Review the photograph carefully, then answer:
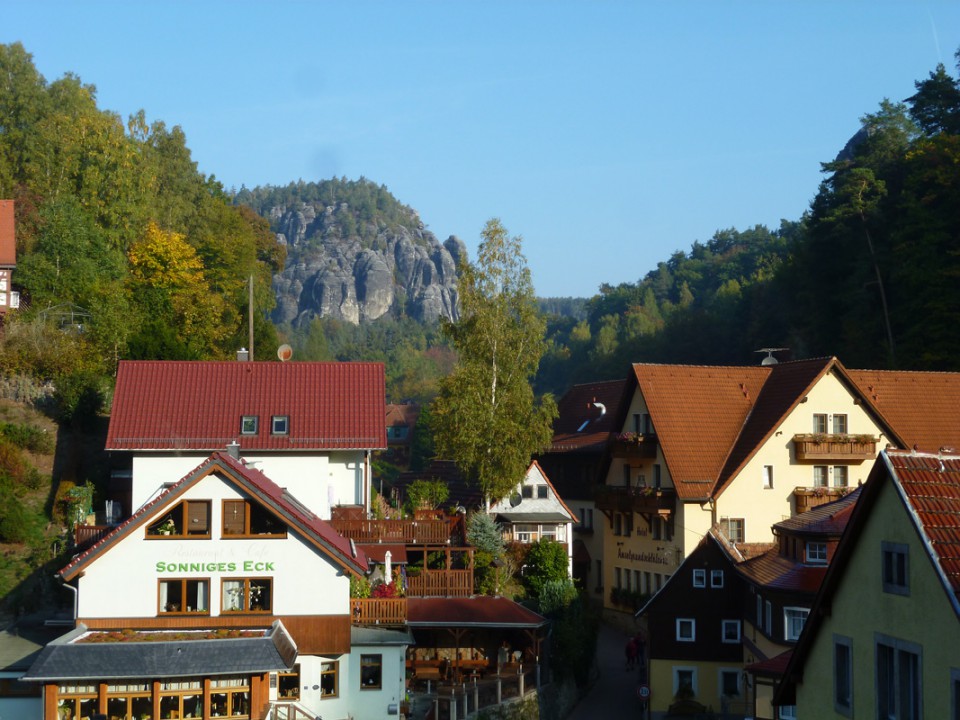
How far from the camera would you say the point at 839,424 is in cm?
4950

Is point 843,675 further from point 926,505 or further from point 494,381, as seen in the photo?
point 494,381

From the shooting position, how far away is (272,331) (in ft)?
214

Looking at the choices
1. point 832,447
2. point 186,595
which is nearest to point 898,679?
point 186,595

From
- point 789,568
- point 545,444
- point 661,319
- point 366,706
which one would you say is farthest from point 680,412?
point 661,319

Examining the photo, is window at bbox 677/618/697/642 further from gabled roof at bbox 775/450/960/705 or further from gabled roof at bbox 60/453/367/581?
gabled roof at bbox 775/450/960/705

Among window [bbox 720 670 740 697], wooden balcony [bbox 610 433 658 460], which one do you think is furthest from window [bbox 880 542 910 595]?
wooden balcony [bbox 610 433 658 460]

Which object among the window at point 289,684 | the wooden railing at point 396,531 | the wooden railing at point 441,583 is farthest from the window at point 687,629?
the window at point 289,684

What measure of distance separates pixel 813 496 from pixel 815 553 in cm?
1081

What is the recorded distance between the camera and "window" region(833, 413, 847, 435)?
49.4m

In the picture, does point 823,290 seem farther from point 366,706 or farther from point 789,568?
point 366,706

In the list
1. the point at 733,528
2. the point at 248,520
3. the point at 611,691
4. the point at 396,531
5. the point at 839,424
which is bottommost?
the point at 611,691

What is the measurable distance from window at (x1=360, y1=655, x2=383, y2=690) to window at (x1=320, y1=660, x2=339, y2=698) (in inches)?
28.2

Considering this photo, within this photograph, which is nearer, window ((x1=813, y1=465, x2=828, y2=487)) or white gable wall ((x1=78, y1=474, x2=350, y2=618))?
white gable wall ((x1=78, y1=474, x2=350, y2=618))

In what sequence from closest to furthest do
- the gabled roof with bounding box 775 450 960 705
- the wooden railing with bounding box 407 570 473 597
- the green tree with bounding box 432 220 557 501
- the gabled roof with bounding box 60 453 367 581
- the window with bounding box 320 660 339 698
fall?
the gabled roof with bounding box 775 450 960 705 → the gabled roof with bounding box 60 453 367 581 → the window with bounding box 320 660 339 698 → the wooden railing with bounding box 407 570 473 597 → the green tree with bounding box 432 220 557 501
